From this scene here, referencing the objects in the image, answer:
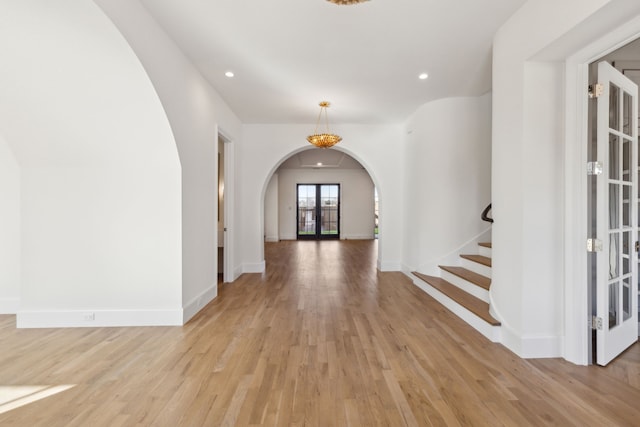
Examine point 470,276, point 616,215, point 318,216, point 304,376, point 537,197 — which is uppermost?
point 537,197

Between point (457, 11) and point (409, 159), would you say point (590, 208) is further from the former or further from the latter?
point (409, 159)

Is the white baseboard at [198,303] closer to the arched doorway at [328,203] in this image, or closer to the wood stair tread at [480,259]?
the wood stair tread at [480,259]

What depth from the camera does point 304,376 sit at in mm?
2285

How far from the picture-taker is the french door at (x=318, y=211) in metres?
12.9

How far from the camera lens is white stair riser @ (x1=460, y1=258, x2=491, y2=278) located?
13.0 ft

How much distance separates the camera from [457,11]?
8.86 feet

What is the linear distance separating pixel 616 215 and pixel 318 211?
10.7 meters

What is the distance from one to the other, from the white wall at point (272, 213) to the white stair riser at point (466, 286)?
330 inches

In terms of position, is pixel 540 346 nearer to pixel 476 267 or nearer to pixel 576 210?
pixel 576 210

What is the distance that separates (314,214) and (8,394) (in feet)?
36.5

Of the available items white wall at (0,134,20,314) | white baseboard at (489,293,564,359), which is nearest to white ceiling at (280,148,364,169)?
→ white wall at (0,134,20,314)

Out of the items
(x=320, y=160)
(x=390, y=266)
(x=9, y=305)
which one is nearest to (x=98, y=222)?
(x=9, y=305)

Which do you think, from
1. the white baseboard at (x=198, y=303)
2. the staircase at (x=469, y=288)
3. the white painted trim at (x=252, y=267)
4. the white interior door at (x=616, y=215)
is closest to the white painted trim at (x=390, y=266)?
the staircase at (x=469, y=288)

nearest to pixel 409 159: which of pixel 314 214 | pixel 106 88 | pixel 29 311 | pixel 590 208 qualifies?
pixel 590 208
